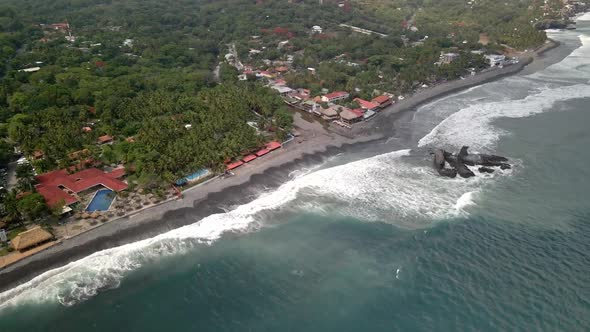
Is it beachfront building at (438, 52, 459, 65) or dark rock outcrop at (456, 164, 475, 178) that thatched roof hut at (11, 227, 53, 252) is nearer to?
dark rock outcrop at (456, 164, 475, 178)

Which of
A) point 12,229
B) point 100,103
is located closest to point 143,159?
point 12,229

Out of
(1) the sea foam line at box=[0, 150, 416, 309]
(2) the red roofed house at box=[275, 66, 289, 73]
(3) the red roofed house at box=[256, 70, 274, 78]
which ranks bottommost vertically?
(3) the red roofed house at box=[256, 70, 274, 78]

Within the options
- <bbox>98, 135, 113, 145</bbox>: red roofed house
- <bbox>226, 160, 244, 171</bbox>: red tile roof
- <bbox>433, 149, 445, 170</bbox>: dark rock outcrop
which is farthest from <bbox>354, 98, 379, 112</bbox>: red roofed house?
<bbox>98, 135, 113, 145</bbox>: red roofed house

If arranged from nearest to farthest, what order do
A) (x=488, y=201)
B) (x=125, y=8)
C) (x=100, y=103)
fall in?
1. (x=488, y=201)
2. (x=100, y=103)
3. (x=125, y=8)

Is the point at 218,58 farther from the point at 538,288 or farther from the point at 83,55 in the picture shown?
the point at 538,288

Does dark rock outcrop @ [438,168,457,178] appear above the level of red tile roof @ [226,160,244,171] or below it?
above

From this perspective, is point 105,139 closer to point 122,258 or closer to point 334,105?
point 122,258
